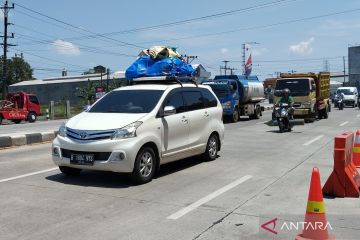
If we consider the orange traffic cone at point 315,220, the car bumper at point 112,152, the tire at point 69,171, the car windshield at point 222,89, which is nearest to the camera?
the orange traffic cone at point 315,220

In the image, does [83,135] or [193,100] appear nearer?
[83,135]

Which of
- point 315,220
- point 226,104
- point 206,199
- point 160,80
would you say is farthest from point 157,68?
point 226,104

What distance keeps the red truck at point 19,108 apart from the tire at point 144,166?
26.8 m

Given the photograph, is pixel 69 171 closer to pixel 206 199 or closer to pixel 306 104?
pixel 206 199

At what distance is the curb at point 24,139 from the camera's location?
14078 millimetres

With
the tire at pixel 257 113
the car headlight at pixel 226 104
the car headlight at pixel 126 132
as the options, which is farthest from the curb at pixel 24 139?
the tire at pixel 257 113

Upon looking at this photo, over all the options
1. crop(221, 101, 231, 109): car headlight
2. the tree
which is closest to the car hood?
crop(221, 101, 231, 109): car headlight

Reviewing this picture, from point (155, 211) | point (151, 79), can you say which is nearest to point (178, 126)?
point (151, 79)

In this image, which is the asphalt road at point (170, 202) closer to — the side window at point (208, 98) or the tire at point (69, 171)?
the tire at point (69, 171)

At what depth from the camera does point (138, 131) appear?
8.20 m

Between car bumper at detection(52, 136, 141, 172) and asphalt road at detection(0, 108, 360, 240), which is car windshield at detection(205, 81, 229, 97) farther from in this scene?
car bumper at detection(52, 136, 141, 172)

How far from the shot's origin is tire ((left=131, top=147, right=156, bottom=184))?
8.12 m

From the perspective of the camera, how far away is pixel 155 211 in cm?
646

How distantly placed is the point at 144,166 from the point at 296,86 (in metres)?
17.2
